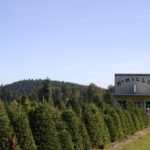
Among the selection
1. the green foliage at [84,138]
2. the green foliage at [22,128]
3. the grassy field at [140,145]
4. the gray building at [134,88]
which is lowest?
the grassy field at [140,145]

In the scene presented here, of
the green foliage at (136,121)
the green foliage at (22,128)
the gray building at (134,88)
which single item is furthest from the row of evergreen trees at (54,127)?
the gray building at (134,88)

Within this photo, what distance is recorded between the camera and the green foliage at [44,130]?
997 cm

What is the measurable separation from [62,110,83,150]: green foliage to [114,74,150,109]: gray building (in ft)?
99.5

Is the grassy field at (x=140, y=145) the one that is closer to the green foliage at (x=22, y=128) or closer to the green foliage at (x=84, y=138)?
the green foliage at (x=84, y=138)

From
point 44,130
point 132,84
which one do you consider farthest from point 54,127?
point 132,84

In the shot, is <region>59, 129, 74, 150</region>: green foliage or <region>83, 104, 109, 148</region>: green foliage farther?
<region>83, 104, 109, 148</region>: green foliage

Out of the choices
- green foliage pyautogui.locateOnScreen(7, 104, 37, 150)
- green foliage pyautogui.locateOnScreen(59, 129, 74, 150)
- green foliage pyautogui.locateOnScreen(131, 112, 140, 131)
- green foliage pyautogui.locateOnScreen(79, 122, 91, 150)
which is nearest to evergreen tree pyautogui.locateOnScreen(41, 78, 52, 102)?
green foliage pyautogui.locateOnScreen(131, 112, 140, 131)

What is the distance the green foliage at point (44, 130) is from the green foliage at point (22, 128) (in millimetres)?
769

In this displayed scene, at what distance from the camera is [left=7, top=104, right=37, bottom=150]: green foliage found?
8992 mm

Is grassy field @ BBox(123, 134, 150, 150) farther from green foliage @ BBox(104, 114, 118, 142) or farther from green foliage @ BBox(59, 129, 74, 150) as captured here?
green foliage @ BBox(59, 129, 74, 150)

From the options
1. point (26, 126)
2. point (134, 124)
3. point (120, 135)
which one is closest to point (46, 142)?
point (26, 126)

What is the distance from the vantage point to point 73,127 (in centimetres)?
1166

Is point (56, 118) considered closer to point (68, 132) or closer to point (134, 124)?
point (68, 132)

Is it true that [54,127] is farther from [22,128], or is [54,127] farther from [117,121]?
[117,121]
